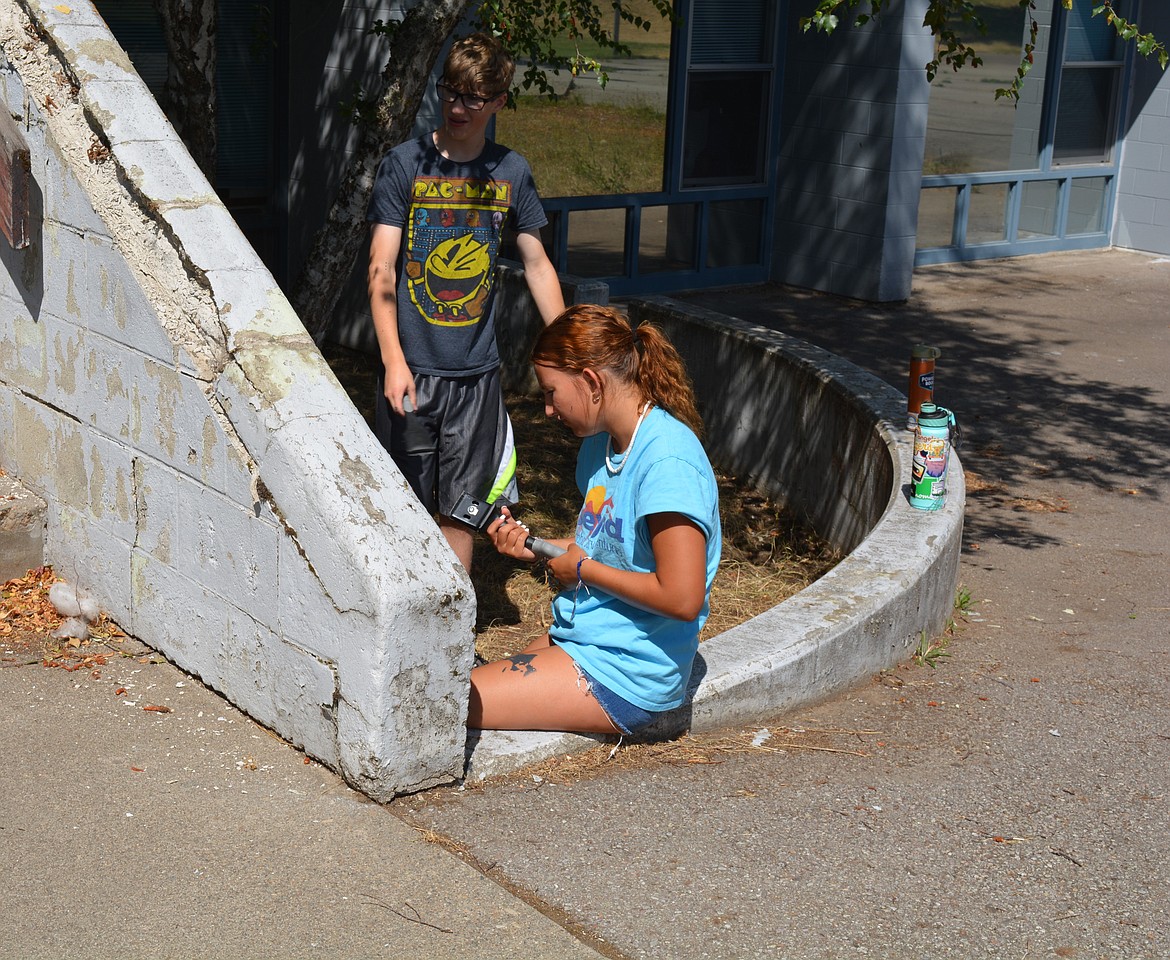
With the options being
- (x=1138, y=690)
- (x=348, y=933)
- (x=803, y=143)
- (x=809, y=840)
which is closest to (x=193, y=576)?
(x=348, y=933)

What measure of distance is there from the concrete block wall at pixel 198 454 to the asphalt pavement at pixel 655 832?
0.80 ft

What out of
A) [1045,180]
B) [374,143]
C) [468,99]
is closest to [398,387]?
[468,99]

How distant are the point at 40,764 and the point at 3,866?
0.52 m

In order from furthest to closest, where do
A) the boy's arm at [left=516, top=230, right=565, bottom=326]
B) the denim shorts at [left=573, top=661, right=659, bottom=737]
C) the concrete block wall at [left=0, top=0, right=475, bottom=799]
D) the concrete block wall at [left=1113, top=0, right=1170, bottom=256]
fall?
1. the concrete block wall at [left=1113, top=0, right=1170, bottom=256]
2. the boy's arm at [left=516, top=230, right=565, bottom=326]
3. the denim shorts at [left=573, top=661, right=659, bottom=737]
4. the concrete block wall at [left=0, top=0, right=475, bottom=799]

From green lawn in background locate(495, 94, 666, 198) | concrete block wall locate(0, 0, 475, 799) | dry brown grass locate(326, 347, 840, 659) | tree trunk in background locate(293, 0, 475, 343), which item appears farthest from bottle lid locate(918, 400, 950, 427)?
green lawn in background locate(495, 94, 666, 198)

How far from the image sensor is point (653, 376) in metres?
3.98

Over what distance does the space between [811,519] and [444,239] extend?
311 cm

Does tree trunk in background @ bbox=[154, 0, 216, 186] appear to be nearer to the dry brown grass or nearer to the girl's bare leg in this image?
the dry brown grass

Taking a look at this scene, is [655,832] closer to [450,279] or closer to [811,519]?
[450,279]

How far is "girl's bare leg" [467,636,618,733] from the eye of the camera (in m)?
4.15

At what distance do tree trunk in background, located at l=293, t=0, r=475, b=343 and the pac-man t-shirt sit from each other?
7.52ft

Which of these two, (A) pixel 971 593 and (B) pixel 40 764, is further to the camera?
(A) pixel 971 593

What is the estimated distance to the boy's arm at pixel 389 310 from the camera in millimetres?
4598

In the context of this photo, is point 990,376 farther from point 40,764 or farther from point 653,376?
point 40,764
